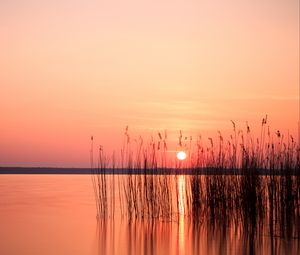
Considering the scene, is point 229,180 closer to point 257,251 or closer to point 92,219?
point 257,251

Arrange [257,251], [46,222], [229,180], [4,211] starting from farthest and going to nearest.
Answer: [4,211]
[46,222]
[229,180]
[257,251]

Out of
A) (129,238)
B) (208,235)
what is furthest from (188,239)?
(129,238)

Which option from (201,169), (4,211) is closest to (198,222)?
(201,169)

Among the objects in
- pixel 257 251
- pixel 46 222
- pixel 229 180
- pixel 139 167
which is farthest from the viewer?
pixel 46 222

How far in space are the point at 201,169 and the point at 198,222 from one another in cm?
74

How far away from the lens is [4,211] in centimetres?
1009

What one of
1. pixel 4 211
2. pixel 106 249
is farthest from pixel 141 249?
pixel 4 211

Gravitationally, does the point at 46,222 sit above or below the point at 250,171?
below

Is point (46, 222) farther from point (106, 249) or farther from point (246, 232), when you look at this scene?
point (246, 232)

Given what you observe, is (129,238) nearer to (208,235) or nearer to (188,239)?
(188,239)

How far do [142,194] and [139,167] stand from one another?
16.6 inches

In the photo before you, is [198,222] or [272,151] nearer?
[272,151]

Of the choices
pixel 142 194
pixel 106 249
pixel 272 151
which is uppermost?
pixel 272 151

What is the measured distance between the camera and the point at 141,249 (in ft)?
20.8
